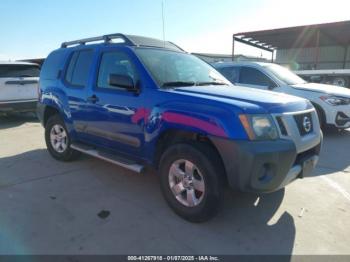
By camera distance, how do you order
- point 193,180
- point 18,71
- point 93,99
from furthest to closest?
point 18,71 → point 93,99 → point 193,180

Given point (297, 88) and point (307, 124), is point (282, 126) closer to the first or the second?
point (307, 124)

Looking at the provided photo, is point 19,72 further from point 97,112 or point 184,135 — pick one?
point 184,135

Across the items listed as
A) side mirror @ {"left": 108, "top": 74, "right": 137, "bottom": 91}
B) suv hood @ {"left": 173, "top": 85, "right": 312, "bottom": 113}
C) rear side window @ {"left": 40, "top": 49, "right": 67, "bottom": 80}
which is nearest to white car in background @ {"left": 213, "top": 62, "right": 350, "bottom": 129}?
suv hood @ {"left": 173, "top": 85, "right": 312, "bottom": 113}

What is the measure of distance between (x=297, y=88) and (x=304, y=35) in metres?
19.8

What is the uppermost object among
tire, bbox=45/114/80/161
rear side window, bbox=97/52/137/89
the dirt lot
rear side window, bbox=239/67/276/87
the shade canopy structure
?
the shade canopy structure

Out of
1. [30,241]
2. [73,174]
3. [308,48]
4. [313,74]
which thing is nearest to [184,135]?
[30,241]

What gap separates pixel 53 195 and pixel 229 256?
2.40 m

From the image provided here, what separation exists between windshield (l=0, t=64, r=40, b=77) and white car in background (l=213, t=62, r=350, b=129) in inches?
232

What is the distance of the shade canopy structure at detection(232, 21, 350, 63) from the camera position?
20383 mm

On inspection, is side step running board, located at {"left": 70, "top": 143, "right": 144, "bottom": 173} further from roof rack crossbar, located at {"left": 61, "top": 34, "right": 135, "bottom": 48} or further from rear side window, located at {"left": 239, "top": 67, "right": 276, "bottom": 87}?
rear side window, located at {"left": 239, "top": 67, "right": 276, "bottom": 87}

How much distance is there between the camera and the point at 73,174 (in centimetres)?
456

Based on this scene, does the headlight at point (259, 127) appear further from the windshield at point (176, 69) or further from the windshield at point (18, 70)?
the windshield at point (18, 70)

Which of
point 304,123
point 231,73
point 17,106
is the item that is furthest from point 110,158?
point 17,106

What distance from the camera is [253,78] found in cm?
772
